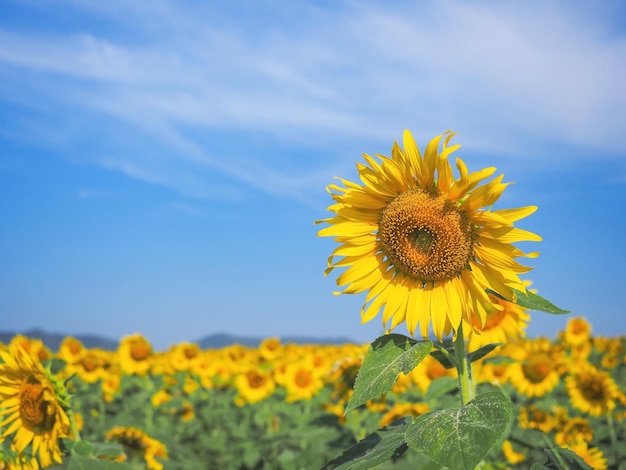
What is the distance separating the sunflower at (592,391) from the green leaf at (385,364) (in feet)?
23.0

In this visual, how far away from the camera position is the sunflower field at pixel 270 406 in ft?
12.6

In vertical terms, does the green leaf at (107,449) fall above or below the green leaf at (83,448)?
below

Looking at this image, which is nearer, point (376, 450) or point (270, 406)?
point (376, 450)

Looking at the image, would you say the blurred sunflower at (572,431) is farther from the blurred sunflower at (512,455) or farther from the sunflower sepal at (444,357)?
the sunflower sepal at (444,357)

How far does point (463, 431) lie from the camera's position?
2.11 meters

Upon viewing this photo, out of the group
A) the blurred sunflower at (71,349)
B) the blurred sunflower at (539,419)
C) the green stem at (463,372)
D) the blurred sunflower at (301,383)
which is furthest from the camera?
the blurred sunflower at (71,349)

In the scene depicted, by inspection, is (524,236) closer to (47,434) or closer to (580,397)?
(47,434)

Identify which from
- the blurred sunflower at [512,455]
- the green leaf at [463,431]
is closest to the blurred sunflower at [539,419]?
the blurred sunflower at [512,455]

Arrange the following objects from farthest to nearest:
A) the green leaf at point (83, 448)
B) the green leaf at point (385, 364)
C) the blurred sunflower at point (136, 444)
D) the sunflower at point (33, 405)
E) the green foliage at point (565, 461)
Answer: the blurred sunflower at point (136, 444) → the sunflower at point (33, 405) → the green leaf at point (83, 448) → the green foliage at point (565, 461) → the green leaf at point (385, 364)

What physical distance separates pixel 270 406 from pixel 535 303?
9.51 m

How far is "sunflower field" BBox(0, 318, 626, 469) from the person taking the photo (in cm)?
383

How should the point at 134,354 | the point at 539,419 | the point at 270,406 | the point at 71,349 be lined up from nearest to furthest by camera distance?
the point at 539,419 → the point at 270,406 → the point at 134,354 → the point at 71,349

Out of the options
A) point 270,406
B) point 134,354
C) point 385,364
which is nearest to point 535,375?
point 270,406

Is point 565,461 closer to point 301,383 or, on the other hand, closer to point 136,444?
point 136,444
